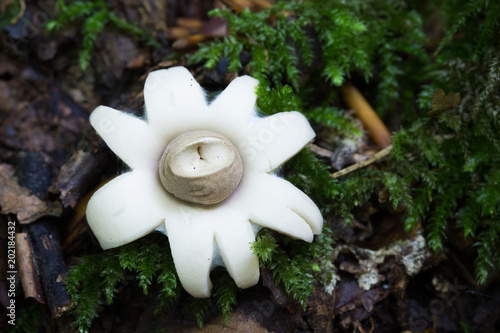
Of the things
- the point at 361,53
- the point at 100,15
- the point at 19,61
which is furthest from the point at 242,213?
the point at 19,61

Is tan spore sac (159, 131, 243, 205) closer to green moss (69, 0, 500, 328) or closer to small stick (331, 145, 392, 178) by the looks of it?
green moss (69, 0, 500, 328)

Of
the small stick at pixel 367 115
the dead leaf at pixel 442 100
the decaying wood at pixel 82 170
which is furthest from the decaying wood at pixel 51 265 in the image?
the dead leaf at pixel 442 100

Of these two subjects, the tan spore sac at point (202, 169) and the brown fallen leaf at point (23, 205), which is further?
the brown fallen leaf at point (23, 205)

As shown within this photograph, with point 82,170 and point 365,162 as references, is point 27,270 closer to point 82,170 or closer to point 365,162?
point 82,170

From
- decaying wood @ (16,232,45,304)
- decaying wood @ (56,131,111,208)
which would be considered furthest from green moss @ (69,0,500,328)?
decaying wood @ (56,131,111,208)

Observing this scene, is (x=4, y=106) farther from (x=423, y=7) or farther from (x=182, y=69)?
(x=423, y=7)

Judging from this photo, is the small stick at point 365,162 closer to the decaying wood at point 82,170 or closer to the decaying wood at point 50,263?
the decaying wood at point 82,170

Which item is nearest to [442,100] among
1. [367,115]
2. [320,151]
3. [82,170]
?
[367,115]
